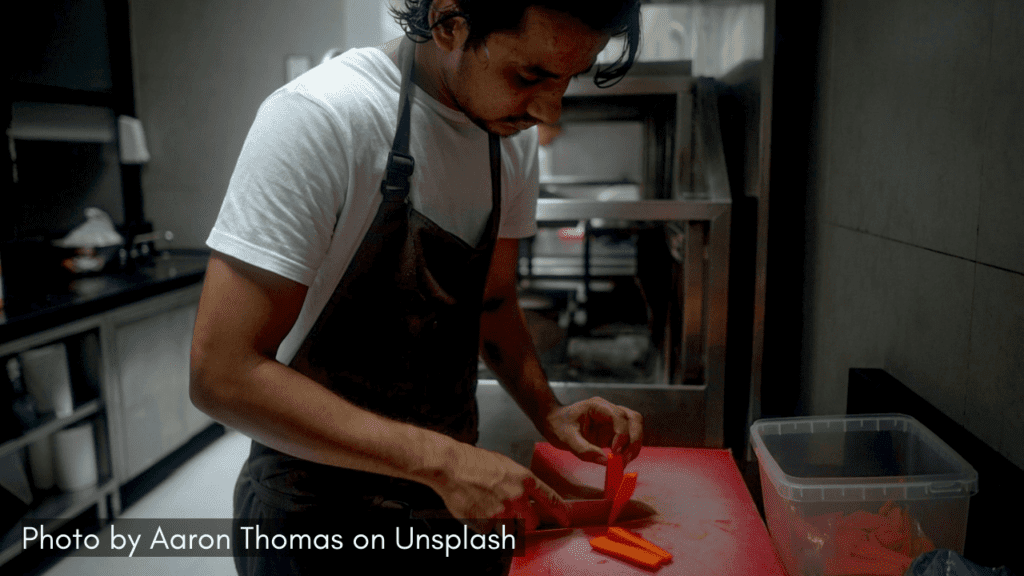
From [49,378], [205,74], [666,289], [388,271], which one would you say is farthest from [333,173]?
[205,74]

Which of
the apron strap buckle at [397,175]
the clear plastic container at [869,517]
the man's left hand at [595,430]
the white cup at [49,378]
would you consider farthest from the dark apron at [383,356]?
the white cup at [49,378]

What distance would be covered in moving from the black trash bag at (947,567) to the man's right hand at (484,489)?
1.42ft

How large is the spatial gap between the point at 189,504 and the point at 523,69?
285 cm

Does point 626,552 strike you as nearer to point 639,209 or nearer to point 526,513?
point 526,513

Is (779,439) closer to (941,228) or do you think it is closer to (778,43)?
(941,228)

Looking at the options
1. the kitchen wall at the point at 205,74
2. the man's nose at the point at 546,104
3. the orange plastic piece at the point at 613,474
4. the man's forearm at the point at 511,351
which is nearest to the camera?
the man's nose at the point at 546,104

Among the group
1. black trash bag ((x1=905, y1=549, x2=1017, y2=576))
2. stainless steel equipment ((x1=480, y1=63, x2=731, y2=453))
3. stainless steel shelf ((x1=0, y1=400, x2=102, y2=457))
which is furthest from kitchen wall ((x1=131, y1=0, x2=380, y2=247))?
black trash bag ((x1=905, y1=549, x2=1017, y2=576))

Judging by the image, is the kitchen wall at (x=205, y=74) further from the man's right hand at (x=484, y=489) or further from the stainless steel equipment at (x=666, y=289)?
the man's right hand at (x=484, y=489)

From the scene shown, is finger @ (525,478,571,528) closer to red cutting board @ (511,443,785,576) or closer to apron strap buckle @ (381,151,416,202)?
red cutting board @ (511,443,785,576)

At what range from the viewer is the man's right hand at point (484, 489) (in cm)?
84

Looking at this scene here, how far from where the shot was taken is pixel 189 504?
9.96 feet

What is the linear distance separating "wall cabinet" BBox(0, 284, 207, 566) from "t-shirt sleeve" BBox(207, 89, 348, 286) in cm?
200

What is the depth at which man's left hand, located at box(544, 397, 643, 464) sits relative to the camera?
3.73ft

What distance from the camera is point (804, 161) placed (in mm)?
1607
